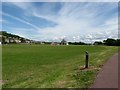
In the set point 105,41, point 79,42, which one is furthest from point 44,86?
point 79,42

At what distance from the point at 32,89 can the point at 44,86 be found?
588mm

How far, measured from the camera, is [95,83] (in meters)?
9.75

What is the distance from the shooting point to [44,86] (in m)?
9.34

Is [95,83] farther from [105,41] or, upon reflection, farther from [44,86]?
[105,41]

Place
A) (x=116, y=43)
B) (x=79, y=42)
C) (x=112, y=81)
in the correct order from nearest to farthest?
(x=112, y=81) → (x=116, y=43) → (x=79, y=42)

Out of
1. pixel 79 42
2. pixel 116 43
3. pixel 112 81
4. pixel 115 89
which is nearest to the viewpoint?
pixel 115 89

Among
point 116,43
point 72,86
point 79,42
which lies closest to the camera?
point 72,86

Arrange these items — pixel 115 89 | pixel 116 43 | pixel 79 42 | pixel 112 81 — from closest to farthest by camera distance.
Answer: pixel 115 89 < pixel 112 81 < pixel 116 43 < pixel 79 42

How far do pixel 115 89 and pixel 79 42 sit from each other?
601 ft

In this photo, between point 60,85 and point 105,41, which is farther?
point 105,41

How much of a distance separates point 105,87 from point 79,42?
183 meters

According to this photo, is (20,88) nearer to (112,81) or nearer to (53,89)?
(53,89)

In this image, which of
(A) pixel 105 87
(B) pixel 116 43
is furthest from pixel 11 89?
(B) pixel 116 43

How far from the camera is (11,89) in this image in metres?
9.26
